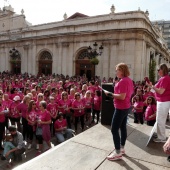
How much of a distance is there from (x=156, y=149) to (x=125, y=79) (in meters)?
1.70

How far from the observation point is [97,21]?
24000 millimetres

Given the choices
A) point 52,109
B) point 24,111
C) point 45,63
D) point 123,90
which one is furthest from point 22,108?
point 45,63

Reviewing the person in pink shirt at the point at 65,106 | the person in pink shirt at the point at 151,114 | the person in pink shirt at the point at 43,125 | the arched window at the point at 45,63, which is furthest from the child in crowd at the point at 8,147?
the arched window at the point at 45,63

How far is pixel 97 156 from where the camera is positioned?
3570 millimetres

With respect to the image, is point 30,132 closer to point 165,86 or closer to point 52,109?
point 52,109

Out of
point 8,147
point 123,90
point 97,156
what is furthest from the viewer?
point 8,147

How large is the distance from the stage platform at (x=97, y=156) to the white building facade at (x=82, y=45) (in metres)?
18.6

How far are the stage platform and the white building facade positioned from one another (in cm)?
1861

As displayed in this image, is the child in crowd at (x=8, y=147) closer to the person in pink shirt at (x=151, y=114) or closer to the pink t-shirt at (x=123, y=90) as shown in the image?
the pink t-shirt at (x=123, y=90)

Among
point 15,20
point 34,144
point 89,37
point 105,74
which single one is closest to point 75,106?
point 34,144

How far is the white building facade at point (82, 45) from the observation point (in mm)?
21967

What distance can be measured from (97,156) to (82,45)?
2227 centimetres

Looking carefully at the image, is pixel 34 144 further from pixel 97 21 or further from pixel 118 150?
pixel 97 21

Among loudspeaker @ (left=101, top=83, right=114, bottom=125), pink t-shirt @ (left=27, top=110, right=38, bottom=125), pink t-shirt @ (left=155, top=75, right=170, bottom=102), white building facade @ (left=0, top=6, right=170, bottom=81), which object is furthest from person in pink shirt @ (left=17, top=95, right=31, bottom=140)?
white building facade @ (left=0, top=6, right=170, bottom=81)
